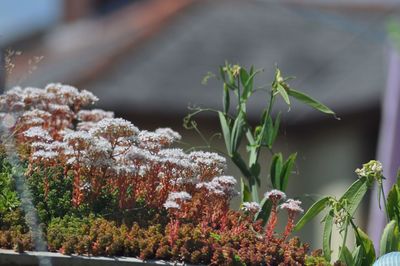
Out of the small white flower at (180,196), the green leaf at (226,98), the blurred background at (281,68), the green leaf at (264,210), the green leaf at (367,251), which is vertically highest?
the blurred background at (281,68)

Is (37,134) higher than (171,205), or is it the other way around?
(37,134)

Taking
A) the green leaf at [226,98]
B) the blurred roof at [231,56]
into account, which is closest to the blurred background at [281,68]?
the blurred roof at [231,56]

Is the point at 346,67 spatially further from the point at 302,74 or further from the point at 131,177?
the point at 131,177

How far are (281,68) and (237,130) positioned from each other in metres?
15.4

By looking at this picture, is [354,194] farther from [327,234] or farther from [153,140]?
[153,140]

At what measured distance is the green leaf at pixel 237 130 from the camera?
17.1 feet

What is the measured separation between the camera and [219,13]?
2503 centimetres

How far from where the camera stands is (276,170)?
16.9ft

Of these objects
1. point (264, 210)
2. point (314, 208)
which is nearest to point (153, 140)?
point (264, 210)

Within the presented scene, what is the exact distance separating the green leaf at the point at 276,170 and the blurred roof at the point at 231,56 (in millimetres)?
12480

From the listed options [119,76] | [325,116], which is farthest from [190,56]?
[325,116]

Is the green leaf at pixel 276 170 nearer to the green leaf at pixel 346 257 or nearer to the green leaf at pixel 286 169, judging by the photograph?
the green leaf at pixel 286 169

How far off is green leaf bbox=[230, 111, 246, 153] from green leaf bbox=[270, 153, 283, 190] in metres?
0.18

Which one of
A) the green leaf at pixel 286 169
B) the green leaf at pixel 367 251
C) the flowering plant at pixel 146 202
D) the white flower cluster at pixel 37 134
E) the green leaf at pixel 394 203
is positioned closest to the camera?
the flowering plant at pixel 146 202
